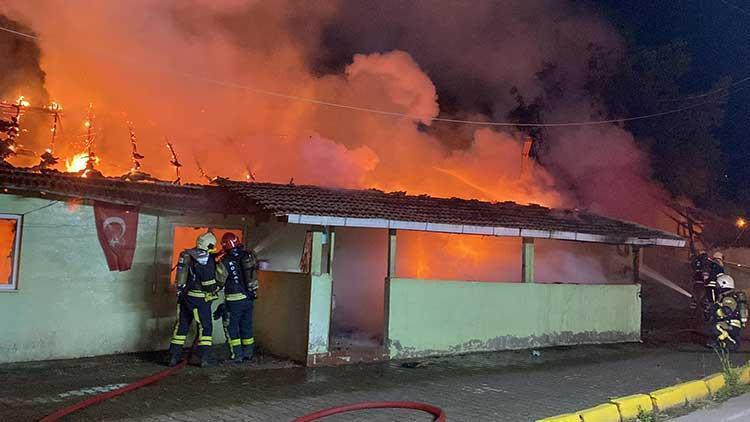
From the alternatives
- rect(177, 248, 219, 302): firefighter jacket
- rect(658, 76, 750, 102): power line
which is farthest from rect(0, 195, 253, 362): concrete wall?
rect(658, 76, 750, 102): power line

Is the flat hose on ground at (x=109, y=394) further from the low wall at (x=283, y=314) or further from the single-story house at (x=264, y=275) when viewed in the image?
the single-story house at (x=264, y=275)

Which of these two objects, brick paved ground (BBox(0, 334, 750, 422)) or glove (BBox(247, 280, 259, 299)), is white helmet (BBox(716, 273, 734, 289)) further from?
glove (BBox(247, 280, 259, 299))

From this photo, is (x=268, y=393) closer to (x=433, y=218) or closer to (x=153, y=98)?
(x=433, y=218)

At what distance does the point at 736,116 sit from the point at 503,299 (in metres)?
18.5

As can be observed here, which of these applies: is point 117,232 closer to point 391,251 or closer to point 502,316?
point 391,251

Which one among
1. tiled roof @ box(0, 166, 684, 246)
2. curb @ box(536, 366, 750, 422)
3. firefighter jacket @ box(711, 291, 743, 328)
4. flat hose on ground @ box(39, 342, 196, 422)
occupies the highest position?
tiled roof @ box(0, 166, 684, 246)

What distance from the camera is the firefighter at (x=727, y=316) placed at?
1091cm

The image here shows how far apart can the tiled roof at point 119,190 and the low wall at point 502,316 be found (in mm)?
3307

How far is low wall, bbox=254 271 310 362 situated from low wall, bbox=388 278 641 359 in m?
1.44

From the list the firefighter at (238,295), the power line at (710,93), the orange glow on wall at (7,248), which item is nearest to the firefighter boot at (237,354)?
the firefighter at (238,295)

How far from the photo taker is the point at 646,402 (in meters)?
6.54

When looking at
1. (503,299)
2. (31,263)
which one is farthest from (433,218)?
(31,263)

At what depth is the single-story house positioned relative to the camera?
8320mm

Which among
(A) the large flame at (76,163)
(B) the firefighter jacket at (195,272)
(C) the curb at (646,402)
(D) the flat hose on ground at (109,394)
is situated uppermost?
(A) the large flame at (76,163)
